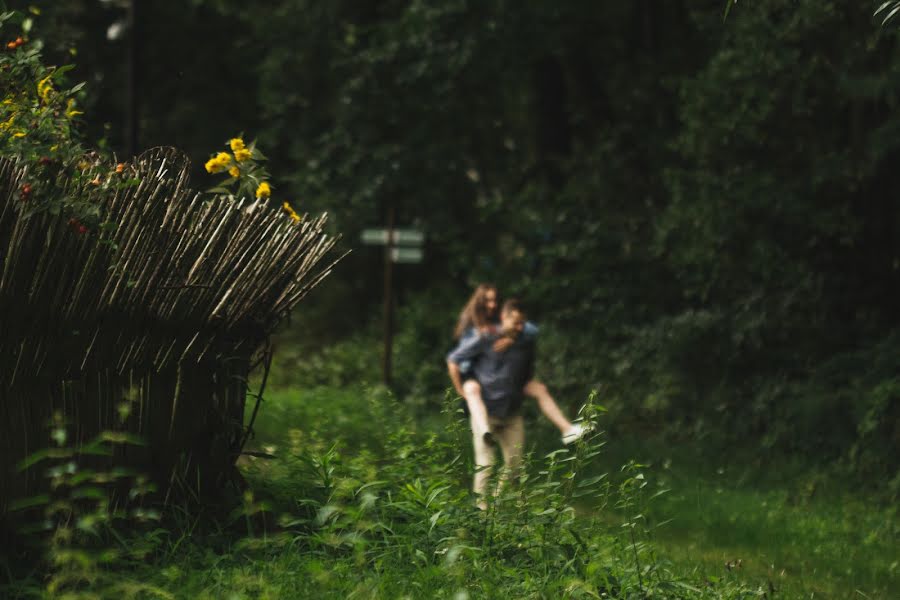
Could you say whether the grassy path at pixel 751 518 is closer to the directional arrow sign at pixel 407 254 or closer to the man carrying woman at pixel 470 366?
the man carrying woman at pixel 470 366

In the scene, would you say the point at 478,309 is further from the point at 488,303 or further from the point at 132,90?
the point at 132,90

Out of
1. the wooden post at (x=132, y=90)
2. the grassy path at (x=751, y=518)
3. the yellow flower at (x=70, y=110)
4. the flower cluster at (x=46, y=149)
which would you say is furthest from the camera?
the wooden post at (x=132, y=90)

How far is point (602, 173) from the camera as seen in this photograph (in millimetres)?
22078

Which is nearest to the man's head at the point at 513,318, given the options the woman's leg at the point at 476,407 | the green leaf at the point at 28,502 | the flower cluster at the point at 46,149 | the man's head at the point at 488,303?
the man's head at the point at 488,303

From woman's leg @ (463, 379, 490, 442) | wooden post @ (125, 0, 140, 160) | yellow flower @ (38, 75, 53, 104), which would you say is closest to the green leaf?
yellow flower @ (38, 75, 53, 104)

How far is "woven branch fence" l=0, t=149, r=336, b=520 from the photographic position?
6035 millimetres

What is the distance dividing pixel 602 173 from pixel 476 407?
12656 millimetres

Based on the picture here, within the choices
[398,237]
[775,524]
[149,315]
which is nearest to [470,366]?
[775,524]

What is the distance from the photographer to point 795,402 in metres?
16.1

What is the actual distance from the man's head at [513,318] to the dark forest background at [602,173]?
2610 millimetres

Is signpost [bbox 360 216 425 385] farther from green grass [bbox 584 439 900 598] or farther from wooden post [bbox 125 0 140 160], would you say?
green grass [bbox 584 439 900 598]

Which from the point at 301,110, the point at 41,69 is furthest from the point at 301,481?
the point at 301,110

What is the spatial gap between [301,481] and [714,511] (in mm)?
5974

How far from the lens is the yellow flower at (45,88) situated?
22.7ft
